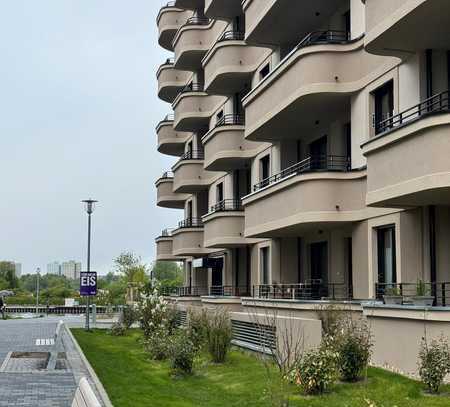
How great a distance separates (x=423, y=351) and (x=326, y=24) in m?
12.6

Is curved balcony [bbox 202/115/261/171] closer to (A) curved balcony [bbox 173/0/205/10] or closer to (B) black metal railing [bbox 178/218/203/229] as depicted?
(B) black metal railing [bbox 178/218/203/229]

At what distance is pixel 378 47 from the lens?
1620 centimetres

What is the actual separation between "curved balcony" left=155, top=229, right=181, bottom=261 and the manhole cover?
19.3 meters

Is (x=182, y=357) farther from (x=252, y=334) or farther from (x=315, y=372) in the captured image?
(x=315, y=372)

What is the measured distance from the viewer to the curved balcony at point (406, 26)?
46.6 feet

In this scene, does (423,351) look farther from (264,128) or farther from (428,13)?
(264,128)

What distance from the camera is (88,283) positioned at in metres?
36.9

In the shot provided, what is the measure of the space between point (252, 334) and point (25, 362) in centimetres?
650

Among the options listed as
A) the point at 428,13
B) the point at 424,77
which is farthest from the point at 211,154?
the point at 428,13

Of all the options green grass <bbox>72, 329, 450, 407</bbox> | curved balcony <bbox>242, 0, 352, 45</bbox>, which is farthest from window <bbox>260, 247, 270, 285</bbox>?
curved balcony <bbox>242, 0, 352, 45</bbox>

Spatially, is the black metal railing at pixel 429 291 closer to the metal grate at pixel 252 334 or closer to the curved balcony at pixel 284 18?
the metal grate at pixel 252 334

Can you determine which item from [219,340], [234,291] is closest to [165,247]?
[234,291]

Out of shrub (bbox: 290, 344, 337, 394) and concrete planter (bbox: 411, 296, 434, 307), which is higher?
concrete planter (bbox: 411, 296, 434, 307)

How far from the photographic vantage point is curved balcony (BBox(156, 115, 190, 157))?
44503mm
